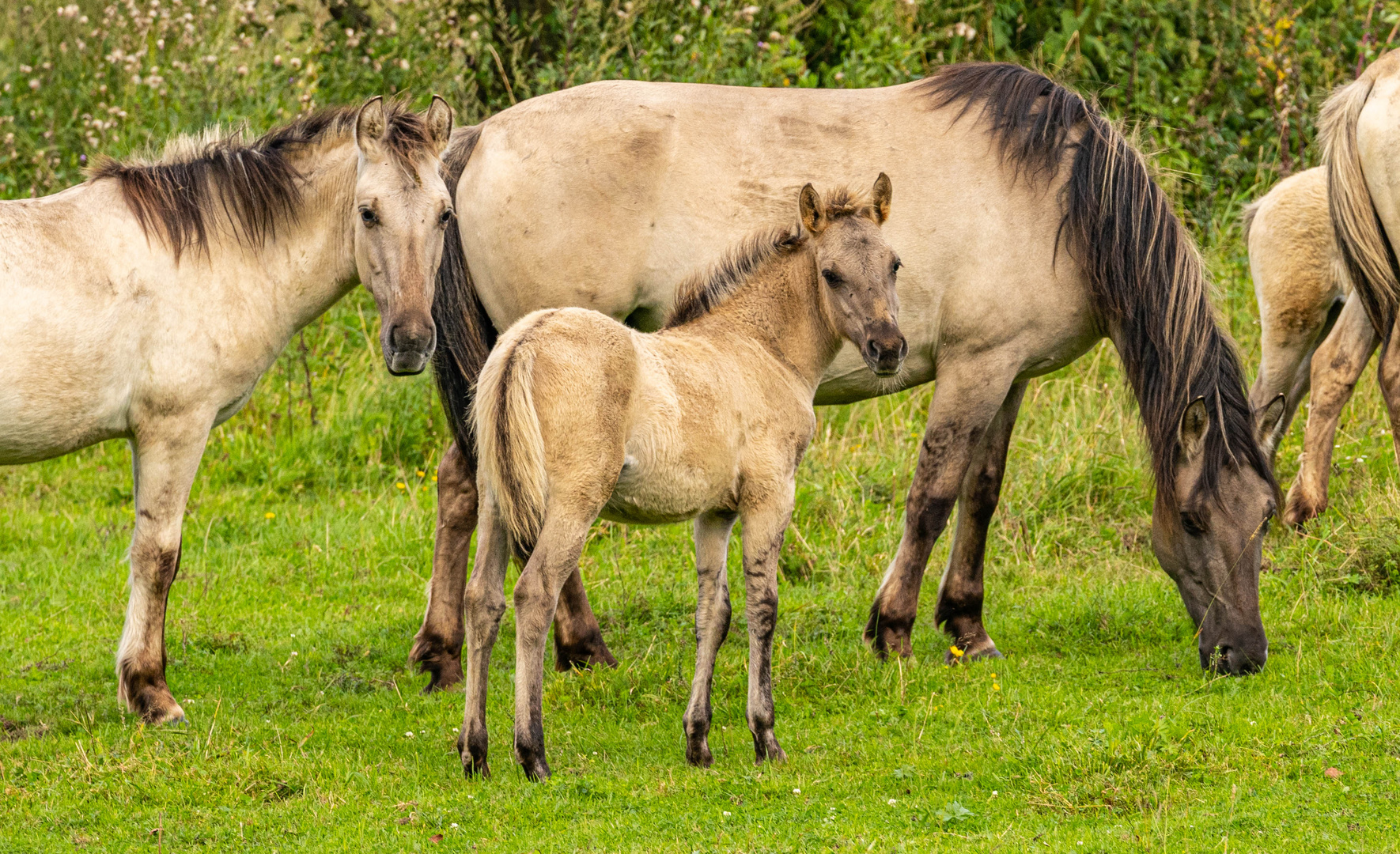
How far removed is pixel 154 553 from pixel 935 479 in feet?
11.6

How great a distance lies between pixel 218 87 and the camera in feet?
35.8

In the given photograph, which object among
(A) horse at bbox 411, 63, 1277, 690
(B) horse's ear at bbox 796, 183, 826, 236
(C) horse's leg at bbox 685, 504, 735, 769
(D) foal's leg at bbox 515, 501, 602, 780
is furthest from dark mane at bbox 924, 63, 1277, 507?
(D) foal's leg at bbox 515, 501, 602, 780

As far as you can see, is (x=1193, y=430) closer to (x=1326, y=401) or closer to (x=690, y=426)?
(x=1326, y=401)

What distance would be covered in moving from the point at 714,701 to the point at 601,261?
82.9 inches

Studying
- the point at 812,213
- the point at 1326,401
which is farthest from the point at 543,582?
the point at 1326,401

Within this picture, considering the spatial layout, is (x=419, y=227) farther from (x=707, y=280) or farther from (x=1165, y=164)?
(x=1165, y=164)

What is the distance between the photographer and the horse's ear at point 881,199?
531 centimetres

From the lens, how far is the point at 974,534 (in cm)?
688

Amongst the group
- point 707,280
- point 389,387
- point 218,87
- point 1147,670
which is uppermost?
point 218,87

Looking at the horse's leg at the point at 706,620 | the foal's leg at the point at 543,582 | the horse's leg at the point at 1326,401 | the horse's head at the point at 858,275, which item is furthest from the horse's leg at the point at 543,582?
the horse's leg at the point at 1326,401

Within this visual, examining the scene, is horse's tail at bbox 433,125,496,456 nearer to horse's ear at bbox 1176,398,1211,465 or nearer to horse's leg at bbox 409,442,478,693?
horse's leg at bbox 409,442,478,693

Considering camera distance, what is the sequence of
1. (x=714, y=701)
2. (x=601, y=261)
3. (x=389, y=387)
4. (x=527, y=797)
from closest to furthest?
(x=527, y=797)
(x=714, y=701)
(x=601, y=261)
(x=389, y=387)

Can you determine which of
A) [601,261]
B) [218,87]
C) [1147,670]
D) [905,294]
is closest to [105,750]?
[601,261]

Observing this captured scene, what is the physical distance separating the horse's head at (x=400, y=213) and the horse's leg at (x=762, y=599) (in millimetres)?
1540
